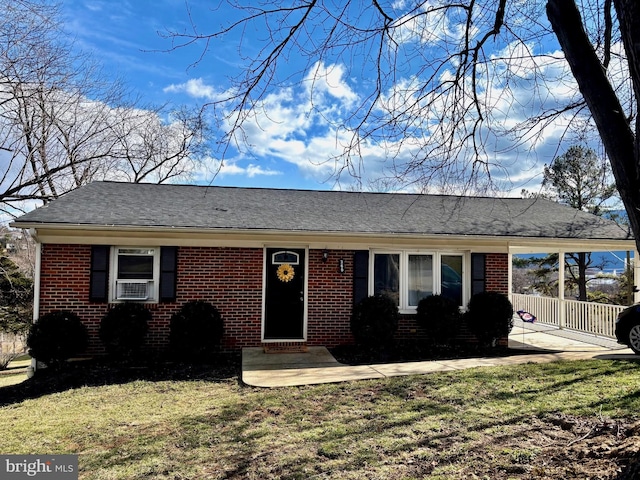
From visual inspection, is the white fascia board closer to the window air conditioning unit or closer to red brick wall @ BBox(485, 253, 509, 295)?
red brick wall @ BBox(485, 253, 509, 295)

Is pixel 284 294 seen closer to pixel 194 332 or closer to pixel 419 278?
pixel 194 332

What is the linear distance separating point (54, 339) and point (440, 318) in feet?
25.0

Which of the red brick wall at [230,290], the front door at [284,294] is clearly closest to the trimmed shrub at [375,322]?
the red brick wall at [230,290]

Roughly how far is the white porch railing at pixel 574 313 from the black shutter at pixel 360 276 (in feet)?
20.4

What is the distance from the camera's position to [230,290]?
9391 millimetres

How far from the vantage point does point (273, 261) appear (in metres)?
9.73

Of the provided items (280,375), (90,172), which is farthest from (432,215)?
(90,172)

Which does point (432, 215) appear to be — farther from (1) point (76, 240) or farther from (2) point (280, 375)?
(1) point (76, 240)

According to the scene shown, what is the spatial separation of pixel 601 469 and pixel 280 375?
16.1 feet

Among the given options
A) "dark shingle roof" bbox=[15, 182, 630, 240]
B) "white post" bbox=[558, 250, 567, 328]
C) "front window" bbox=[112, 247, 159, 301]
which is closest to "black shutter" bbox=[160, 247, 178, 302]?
"front window" bbox=[112, 247, 159, 301]

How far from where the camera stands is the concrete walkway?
704cm

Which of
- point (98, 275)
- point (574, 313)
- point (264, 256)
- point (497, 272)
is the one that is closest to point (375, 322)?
point (264, 256)

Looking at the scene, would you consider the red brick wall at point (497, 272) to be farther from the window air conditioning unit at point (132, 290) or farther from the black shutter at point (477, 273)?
the window air conditioning unit at point (132, 290)

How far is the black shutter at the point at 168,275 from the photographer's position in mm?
9070
